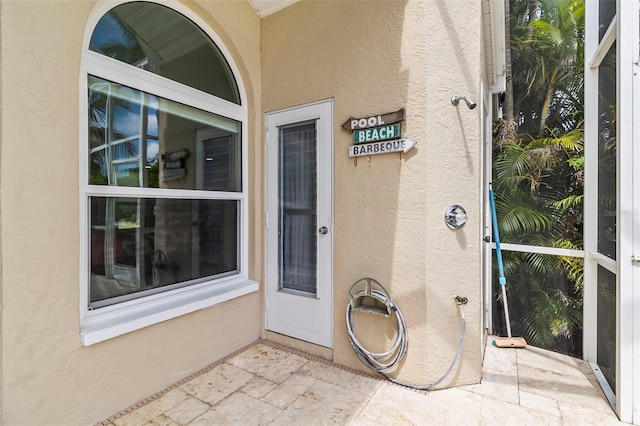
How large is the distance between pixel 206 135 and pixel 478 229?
258 cm

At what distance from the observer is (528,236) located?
3729mm

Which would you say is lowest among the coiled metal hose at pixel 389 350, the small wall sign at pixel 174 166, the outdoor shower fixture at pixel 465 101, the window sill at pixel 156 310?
the coiled metal hose at pixel 389 350

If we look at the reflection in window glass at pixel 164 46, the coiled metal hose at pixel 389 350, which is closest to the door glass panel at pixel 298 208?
the coiled metal hose at pixel 389 350

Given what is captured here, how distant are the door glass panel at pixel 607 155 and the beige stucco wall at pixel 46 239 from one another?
3.91 metres

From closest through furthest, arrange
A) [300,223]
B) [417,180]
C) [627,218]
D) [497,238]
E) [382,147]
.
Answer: [627,218], [417,180], [382,147], [300,223], [497,238]

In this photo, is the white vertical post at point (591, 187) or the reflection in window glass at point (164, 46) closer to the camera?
the reflection in window glass at point (164, 46)

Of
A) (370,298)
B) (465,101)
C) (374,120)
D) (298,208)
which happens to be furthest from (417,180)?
(298,208)

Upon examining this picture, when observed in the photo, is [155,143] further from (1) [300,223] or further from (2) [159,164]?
(1) [300,223]

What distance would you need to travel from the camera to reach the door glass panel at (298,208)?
119 inches

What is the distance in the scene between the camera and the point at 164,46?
2.54 m

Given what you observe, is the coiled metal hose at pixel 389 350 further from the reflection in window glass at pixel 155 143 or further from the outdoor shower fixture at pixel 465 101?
the reflection in window glass at pixel 155 143

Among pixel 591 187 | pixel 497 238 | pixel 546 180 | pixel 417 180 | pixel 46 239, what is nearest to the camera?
pixel 46 239

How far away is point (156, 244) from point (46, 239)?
75 centimetres

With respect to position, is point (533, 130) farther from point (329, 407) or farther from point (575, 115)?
point (329, 407)
